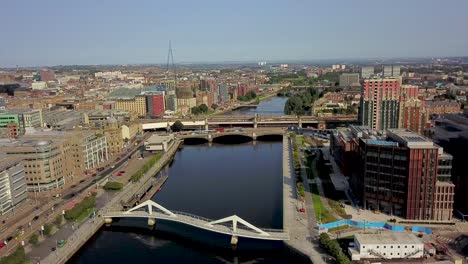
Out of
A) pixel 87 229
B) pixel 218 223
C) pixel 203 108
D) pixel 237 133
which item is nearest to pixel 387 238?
pixel 218 223

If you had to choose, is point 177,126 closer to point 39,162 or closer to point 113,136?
point 113,136

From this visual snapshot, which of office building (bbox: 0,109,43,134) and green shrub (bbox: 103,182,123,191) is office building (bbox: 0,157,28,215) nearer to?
green shrub (bbox: 103,182,123,191)

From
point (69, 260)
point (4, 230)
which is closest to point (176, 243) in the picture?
point (69, 260)

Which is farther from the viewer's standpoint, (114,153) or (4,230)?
(114,153)

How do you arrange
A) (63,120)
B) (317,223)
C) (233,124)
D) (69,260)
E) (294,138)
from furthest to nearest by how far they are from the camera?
1. (233,124)
2. (63,120)
3. (294,138)
4. (317,223)
5. (69,260)

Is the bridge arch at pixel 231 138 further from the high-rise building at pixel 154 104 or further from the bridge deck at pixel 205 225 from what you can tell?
the bridge deck at pixel 205 225

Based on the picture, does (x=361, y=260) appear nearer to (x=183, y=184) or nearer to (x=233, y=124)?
(x=183, y=184)

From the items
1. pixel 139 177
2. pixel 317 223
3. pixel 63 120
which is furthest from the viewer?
pixel 63 120
